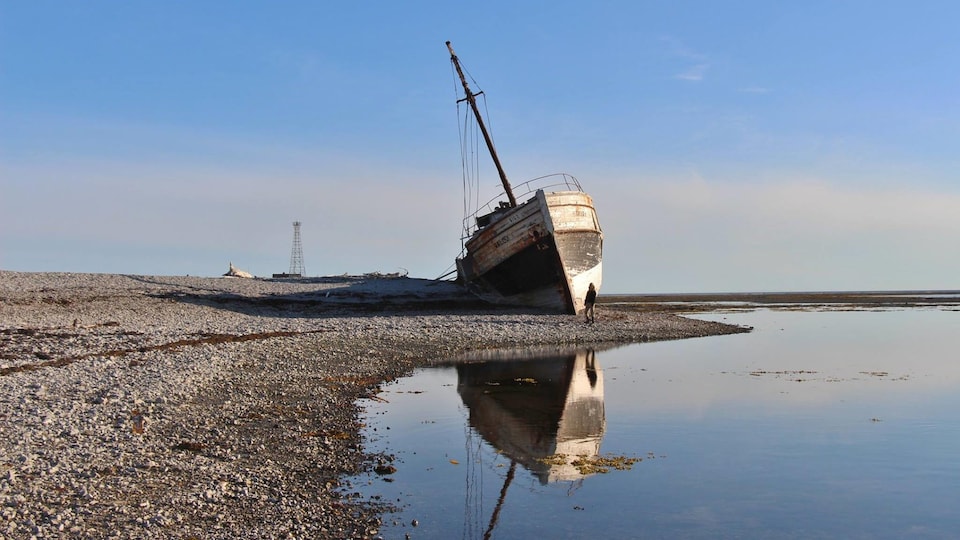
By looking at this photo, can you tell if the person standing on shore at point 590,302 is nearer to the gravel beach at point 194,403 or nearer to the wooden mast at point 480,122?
the gravel beach at point 194,403

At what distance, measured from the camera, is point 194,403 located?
1444cm

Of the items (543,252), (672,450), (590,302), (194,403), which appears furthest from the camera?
(543,252)

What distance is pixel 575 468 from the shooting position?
11.2 m

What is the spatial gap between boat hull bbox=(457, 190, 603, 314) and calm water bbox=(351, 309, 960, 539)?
13.4m

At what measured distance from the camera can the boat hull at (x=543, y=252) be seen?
36.9 m

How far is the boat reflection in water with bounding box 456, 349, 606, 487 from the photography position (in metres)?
12.1

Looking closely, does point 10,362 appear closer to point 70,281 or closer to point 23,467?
point 23,467

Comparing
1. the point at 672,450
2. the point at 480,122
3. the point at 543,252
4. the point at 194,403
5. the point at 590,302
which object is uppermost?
the point at 480,122

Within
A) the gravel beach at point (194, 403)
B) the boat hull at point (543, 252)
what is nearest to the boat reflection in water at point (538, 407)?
the gravel beach at point (194, 403)

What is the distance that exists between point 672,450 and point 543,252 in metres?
24.9

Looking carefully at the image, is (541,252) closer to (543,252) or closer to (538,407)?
(543,252)

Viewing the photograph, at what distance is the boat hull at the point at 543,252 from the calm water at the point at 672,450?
13361mm

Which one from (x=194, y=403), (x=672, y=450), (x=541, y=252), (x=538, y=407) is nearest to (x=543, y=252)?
(x=541, y=252)

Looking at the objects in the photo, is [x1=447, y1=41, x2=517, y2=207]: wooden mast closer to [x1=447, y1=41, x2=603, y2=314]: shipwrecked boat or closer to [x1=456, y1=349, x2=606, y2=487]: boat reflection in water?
[x1=447, y1=41, x2=603, y2=314]: shipwrecked boat
